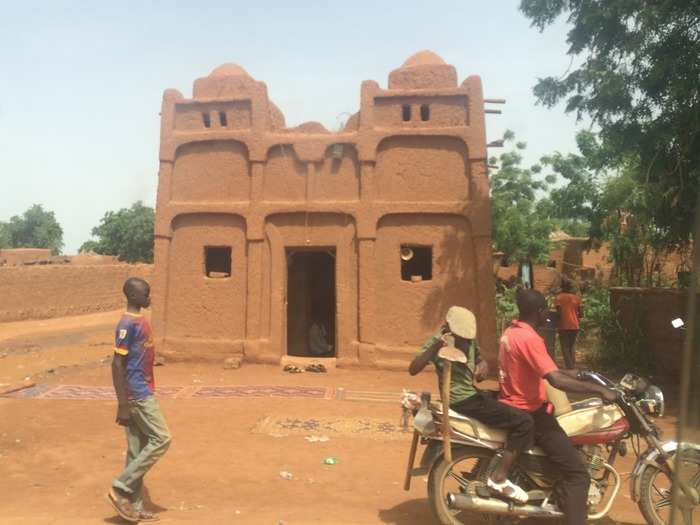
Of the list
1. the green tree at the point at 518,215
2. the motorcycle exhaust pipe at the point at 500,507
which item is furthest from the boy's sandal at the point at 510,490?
the green tree at the point at 518,215

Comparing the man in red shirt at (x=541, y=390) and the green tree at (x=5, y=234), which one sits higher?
the green tree at (x=5, y=234)

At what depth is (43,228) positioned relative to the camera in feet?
173

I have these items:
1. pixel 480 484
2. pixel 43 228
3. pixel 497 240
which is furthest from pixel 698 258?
pixel 43 228

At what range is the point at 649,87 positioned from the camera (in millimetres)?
9016

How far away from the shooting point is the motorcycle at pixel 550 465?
4.23 m

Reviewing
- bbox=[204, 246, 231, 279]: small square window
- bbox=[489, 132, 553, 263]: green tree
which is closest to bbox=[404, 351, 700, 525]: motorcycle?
bbox=[204, 246, 231, 279]: small square window

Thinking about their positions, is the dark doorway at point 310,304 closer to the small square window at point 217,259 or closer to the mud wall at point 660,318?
the small square window at point 217,259

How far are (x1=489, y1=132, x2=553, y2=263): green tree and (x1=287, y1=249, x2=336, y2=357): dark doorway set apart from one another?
7028 mm

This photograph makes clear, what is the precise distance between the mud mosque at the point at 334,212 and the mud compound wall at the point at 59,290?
416 inches

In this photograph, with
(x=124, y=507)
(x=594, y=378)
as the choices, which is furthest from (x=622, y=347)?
(x=124, y=507)

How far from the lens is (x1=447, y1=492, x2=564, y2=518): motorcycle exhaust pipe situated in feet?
13.7

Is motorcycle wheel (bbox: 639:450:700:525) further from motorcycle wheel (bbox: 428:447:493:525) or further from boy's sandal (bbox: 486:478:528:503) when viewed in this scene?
motorcycle wheel (bbox: 428:447:493:525)

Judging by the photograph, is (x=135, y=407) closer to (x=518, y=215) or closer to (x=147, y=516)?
(x=147, y=516)

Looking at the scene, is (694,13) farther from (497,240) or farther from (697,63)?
(497,240)
